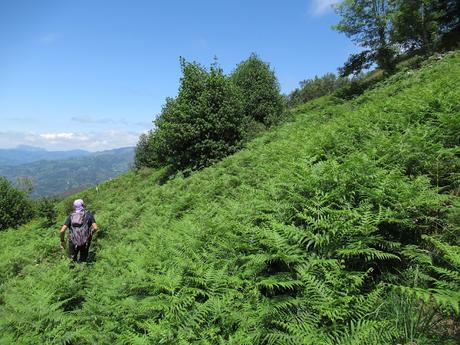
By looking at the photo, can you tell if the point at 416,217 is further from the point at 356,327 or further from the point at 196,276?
the point at 196,276

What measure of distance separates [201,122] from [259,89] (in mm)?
11338

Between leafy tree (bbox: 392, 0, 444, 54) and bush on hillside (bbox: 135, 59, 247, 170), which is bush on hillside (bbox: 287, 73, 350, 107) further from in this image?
bush on hillside (bbox: 135, 59, 247, 170)

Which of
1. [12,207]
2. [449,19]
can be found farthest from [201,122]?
[449,19]

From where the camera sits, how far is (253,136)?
2366cm

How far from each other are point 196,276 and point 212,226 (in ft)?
5.76

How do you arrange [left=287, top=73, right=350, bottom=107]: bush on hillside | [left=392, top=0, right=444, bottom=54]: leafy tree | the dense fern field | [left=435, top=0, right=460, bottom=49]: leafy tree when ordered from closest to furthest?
the dense fern field < [left=392, top=0, right=444, bottom=54]: leafy tree < [left=435, top=0, right=460, bottom=49]: leafy tree < [left=287, top=73, right=350, bottom=107]: bush on hillside

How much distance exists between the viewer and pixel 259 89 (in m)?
31.8

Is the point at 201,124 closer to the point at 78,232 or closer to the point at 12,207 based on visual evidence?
the point at 78,232

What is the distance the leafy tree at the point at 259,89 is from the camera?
31.4m

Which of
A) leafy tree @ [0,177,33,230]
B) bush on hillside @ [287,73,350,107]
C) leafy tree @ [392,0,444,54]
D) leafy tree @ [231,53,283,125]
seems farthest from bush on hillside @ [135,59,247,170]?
bush on hillside @ [287,73,350,107]

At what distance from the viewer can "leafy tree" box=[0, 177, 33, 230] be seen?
26.5 metres

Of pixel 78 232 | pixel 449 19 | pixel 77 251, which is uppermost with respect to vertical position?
pixel 449 19

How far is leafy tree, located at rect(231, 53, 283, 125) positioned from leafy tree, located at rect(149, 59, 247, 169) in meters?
7.64

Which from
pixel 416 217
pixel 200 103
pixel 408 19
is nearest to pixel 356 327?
pixel 416 217
